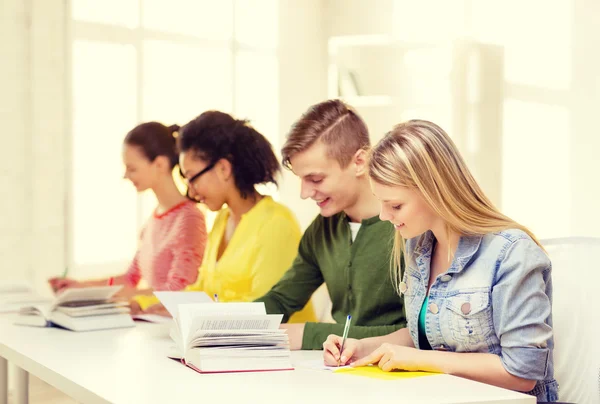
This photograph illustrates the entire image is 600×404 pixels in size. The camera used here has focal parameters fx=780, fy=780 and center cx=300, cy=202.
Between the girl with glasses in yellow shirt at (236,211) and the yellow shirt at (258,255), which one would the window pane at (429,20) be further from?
the yellow shirt at (258,255)

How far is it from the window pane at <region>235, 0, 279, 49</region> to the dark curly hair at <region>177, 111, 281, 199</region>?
221 centimetres

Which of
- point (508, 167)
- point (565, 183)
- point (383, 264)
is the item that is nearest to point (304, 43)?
point (508, 167)

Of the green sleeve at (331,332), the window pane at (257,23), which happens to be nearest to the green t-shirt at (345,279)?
the green sleeve at (331,332)

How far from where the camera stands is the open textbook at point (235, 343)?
1.67 m

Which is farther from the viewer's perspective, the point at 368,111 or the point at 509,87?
the point at 368,111

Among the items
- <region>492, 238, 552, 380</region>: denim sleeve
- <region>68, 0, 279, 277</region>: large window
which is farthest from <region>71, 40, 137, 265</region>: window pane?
<region>492, 238, 552, 380</region>: denim sleeve

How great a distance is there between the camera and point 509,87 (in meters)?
3.64

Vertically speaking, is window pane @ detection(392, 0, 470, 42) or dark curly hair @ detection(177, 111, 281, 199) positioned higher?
window pane @ detection(392, 0, 470, 42)

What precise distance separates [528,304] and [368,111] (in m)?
3.12

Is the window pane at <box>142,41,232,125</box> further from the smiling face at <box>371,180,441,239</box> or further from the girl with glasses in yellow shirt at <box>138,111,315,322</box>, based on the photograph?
the smiling face at <box>371,180,441,239</box>

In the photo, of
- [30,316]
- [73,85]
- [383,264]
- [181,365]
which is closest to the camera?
[181,365]

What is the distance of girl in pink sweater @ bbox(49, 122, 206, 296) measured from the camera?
308 centimetres

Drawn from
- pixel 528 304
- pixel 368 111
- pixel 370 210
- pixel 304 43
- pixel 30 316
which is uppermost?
pixel 304 43

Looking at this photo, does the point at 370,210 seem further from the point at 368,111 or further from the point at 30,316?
the point at 368,111
